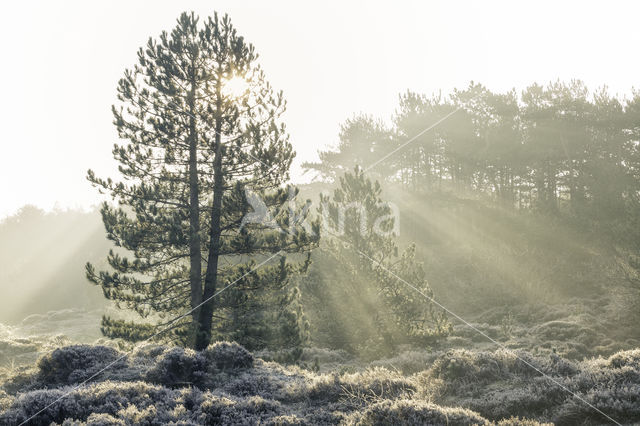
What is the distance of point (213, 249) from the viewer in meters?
12.2

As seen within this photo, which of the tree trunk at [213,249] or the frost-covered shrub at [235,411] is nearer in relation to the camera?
the frost-covered shrub at [235,411]

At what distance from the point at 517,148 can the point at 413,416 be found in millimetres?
33556

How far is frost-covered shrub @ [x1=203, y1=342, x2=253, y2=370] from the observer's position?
366 inches

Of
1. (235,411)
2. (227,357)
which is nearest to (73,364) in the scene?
(227,357)

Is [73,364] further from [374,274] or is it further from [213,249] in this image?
[374,274]

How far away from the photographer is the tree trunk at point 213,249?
Result: 11875 millimetres

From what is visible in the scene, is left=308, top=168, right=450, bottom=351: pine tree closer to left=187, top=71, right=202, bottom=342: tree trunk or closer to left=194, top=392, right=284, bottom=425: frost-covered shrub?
left=187, top=71, right=202, bottom=342: tree trunk

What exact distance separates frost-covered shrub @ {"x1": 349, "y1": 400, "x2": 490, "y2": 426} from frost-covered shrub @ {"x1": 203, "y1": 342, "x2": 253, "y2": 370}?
454cm

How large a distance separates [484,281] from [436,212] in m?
11.1

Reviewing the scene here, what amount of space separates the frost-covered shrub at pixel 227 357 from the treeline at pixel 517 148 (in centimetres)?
2668

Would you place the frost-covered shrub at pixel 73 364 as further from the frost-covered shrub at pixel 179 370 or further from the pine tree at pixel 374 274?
the pine tree at pixel 374 274

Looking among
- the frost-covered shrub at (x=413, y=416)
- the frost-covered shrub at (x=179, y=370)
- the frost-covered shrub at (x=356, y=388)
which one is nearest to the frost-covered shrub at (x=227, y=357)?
the frost-covered shrub at (x=179, y=370)

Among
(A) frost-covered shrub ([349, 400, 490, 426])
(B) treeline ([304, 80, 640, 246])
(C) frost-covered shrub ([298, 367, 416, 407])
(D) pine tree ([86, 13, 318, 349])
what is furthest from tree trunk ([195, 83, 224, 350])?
A: (B) treeline ([304, 80, 640, 246])

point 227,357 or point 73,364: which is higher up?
point 73,364
